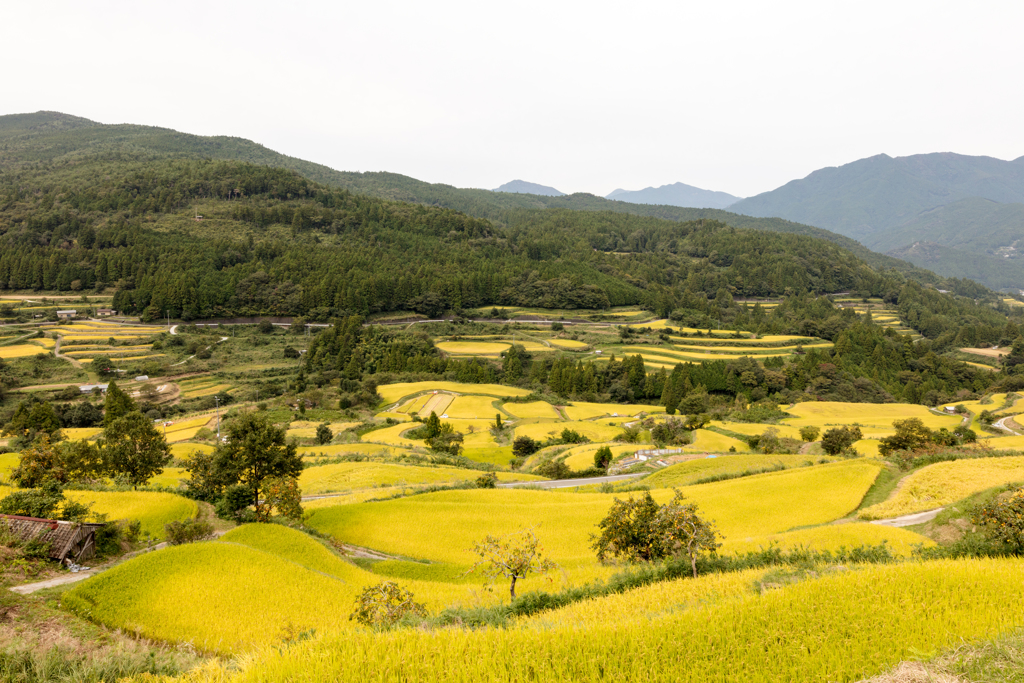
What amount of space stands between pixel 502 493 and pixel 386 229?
12215cm

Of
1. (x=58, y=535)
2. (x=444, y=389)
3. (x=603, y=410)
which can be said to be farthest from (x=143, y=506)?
(x=603, y=410)

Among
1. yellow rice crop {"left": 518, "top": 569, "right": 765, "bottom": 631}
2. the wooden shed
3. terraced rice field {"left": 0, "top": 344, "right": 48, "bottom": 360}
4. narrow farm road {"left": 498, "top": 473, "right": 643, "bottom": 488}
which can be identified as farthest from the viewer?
terraced rice field {"left": 0, "top": 344, "right": 48, "bottom": 360}

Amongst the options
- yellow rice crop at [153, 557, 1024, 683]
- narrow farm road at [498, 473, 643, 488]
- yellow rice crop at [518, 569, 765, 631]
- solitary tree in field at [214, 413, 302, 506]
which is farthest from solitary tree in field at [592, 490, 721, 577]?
narrow farm road at [498, 473, 643, 488]

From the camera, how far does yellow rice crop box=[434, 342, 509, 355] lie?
85688 mm

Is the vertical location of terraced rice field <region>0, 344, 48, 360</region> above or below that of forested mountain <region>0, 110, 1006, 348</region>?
below

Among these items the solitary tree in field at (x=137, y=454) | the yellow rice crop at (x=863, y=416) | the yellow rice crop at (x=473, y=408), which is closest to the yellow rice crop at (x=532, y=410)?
the yellow rice crop at (x=473, y=408)

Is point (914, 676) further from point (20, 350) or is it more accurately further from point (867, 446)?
point (20, 350)

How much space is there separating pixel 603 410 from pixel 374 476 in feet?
126

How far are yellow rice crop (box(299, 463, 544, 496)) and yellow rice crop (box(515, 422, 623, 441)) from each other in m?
15.2

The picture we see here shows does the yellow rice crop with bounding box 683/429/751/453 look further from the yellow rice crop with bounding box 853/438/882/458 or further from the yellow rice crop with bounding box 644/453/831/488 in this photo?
the yellow rice crop with bounding box 644/453/831/488

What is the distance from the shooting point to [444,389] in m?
69.1

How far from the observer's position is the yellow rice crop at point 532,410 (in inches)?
2334

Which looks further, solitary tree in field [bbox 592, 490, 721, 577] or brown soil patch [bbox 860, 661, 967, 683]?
solitary tree in field [bbox 592, 490, 721, 577]

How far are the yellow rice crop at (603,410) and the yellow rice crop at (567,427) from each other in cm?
589
